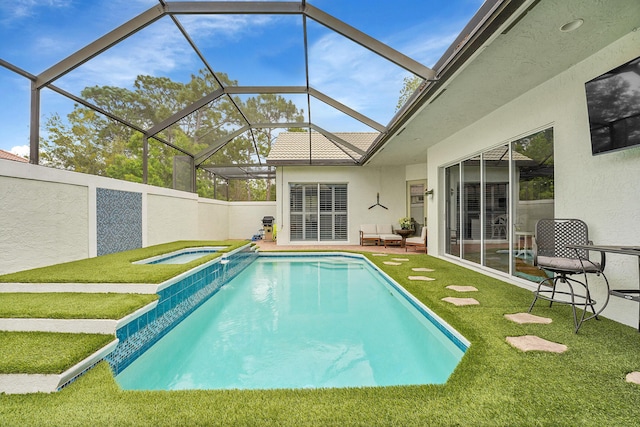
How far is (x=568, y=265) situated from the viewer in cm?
313

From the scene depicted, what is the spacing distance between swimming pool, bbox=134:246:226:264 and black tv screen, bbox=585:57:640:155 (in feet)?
22.5

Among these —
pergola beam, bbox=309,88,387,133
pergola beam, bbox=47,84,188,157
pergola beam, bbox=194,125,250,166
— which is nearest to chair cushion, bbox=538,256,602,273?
pergola beam, bbox=309,88,387,133

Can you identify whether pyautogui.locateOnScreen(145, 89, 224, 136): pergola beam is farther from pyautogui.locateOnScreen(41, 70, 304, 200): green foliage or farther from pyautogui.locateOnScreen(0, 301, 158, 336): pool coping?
pyautogui.locateOnScreen(0, 301, 158, 336): pool coping

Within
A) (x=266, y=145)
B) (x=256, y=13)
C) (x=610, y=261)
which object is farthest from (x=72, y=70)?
(x=610, y=261)

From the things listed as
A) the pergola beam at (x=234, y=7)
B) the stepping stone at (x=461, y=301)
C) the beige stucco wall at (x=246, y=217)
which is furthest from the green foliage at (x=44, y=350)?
the beige stucco wall at (x=246, y=217)

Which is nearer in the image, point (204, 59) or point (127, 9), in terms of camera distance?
point (127, 9)

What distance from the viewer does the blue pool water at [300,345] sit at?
2684 millimetres

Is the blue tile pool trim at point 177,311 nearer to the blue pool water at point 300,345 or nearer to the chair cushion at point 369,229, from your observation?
the blue pool water at point 300,345

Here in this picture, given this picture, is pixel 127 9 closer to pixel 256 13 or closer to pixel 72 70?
pixel 72 70

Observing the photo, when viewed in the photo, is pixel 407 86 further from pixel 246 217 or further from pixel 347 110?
pixel 246 217

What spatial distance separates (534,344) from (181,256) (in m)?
6.86

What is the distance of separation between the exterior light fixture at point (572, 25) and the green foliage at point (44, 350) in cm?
516

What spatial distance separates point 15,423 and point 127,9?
537cm

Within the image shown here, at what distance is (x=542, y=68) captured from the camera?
386 centimetres
